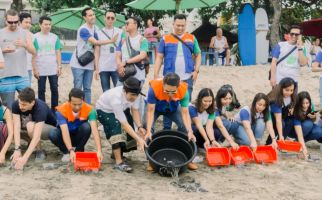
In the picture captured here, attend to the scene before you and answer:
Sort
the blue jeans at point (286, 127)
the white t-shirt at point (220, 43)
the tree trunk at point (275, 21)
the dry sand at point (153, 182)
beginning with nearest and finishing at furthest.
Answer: the dry sand at point (153, 182) < the blue jeans at point (286, 127) < the white t-shirt at point (220, 43) < the tree trunk at point (275, 21)

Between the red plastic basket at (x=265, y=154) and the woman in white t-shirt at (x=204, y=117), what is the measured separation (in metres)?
0.42

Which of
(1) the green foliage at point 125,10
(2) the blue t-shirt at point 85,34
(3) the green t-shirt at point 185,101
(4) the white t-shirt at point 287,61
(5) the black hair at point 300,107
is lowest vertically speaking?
(5) the black hair at point 300,107

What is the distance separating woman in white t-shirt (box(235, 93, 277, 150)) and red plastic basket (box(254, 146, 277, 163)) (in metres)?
0.11

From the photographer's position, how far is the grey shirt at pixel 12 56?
16.0 feet

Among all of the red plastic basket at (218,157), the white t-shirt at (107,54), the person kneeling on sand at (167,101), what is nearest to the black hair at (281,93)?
the red plastic basket at (218,157)

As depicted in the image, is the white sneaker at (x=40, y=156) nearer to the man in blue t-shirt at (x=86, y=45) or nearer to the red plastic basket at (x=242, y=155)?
the man in blue t-shirt at (x=86, y=45)

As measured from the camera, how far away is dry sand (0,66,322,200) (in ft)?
12.4

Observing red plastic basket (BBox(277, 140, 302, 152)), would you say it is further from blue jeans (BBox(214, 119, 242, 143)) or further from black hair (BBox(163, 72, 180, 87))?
black hair (BBox(163, 72, 180, 87))

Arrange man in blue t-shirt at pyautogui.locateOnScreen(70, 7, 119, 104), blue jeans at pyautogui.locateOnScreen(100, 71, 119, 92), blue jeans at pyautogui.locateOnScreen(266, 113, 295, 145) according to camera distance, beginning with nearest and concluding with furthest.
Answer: blue jeans at pyautogui.locateOnScreen(266, 113, 295, 145) → man in blue t-shirt at pyautogui.locateOnScreen(70, 7, 119, 104) → blue jeans at pyautogui.locateOnScreen(100, 71, 119, 92)

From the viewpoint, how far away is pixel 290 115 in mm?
5348

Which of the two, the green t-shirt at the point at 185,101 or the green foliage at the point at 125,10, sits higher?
the green foliage at the point at 125,10

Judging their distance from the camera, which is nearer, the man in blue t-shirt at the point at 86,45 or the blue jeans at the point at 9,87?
the blue jeans at the point at 9,87

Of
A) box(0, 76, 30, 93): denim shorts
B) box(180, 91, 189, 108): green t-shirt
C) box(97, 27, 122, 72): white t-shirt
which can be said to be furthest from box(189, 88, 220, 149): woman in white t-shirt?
box(0, 76, 30, 93): denim shorts

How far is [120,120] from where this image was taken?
4.30 m
